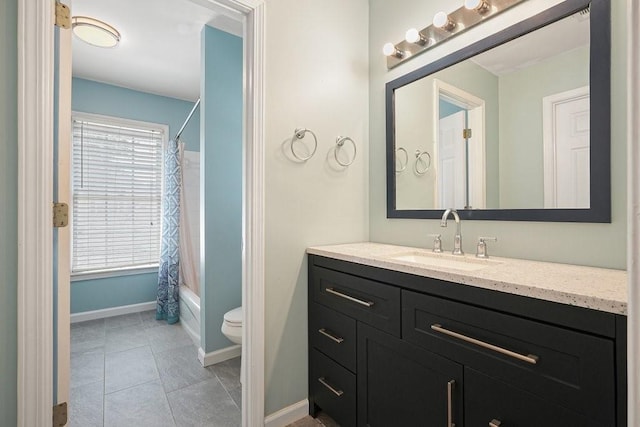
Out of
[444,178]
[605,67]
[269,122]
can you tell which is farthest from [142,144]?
[605,67]

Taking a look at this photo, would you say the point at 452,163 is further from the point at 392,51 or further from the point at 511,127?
the point at 392,51

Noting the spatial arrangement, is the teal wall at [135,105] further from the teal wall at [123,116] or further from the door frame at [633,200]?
the door frame at [633,200]

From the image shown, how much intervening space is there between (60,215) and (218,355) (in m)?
1.61

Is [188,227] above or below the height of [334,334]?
above

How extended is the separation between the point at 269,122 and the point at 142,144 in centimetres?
280

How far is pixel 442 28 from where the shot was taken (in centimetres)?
160

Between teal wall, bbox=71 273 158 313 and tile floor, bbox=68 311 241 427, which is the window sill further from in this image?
tile floor, bbox=68 311 241 427

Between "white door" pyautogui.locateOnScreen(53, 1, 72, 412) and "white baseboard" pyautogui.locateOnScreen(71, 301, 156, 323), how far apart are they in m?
2.55

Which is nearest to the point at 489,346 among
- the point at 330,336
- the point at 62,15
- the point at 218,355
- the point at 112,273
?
the point at 330,336

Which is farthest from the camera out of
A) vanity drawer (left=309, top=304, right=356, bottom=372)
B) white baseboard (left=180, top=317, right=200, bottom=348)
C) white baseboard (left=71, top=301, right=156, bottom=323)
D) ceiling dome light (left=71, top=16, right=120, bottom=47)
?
white baseboard (left=71, top=301, right=156, bottom=323)

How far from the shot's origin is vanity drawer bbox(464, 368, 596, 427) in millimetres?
786

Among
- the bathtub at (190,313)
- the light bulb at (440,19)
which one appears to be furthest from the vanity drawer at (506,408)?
the bathtub at (190,313)

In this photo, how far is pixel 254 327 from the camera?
1.53 m

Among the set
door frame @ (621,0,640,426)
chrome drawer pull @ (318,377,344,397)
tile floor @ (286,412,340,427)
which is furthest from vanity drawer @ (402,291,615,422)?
tile floor @ (286,412,340,427)
